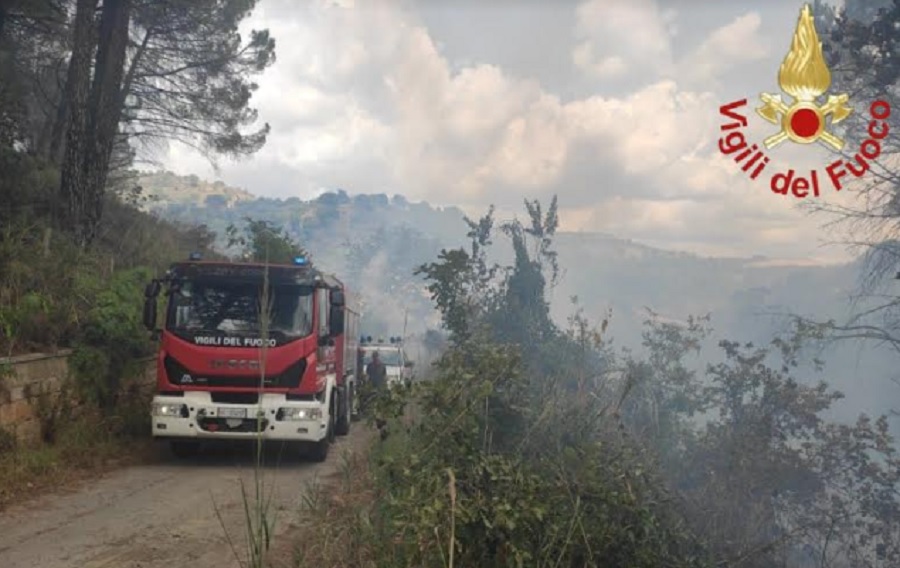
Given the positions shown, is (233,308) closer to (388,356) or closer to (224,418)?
(224,418)

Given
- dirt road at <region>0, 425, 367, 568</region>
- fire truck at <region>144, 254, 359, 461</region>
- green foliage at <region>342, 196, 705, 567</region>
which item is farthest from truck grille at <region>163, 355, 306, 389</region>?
green foliage at <region>342, 196, 705, 567</region>

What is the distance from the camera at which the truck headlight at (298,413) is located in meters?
9.36

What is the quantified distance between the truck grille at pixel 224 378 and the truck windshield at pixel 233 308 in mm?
449

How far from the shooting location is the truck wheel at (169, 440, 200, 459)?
9.95 m

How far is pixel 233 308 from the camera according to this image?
9.59m

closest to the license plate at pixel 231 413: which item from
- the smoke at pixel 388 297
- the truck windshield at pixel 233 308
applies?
the truck windshield at pixel 233 308

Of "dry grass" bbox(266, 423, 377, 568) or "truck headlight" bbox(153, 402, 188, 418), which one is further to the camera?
"truck headlight" bbox(153, 402, 188, 418)

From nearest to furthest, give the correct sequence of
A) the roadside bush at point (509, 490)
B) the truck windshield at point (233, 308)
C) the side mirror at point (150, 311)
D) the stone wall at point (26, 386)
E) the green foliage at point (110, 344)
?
the roadside bush at point (509, 490) < the stone wall at point (26, 386) < the side mirror at point (150, 311) < the truck windshield at point (233, 308) < the green foliage at point (110, 344)

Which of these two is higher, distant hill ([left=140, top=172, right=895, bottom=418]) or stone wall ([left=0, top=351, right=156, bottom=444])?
distant hill ([left=140, top=172, right=895, bottom=418])

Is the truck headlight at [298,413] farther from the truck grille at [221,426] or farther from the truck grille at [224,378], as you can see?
the truck grille at [221,426]

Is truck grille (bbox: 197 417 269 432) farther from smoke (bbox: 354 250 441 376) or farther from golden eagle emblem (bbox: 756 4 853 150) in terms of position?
smoke (bbox: 354 250 441 376)

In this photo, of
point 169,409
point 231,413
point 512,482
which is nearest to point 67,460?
point 169,409

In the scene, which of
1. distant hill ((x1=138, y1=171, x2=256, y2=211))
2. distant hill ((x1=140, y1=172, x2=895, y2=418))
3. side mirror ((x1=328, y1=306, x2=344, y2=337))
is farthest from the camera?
distant hill ((x1=138, y1=171, x2=256, y2=211))

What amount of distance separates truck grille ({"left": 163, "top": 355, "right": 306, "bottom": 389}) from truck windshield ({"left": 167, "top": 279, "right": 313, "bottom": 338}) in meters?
0.45
